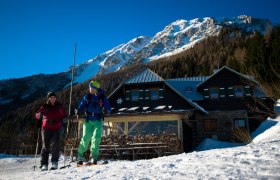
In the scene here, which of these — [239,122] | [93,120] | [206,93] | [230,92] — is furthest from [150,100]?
[93,120]

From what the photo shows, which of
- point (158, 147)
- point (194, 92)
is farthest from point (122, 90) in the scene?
point (158, 147)

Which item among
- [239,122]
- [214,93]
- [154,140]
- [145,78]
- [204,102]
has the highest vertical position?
[145,78]

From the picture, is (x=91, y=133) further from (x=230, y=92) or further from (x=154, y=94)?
(x=230, y=92)

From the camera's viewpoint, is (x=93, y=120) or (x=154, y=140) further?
(x=154, y=140)

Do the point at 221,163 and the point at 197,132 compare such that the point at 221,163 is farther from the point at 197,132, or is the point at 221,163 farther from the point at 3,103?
the point at 3,103

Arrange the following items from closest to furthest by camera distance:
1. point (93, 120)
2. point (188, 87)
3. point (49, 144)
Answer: point (93, 120), point (49, 144), point (188, 87)

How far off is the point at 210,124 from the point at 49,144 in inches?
678

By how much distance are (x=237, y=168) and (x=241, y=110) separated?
1933 centimetres

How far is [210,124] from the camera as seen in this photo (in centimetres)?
2128

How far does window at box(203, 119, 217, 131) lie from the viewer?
21094 millimetres

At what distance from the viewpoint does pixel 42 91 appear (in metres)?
157

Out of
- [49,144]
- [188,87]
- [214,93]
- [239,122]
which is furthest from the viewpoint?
[188,87]

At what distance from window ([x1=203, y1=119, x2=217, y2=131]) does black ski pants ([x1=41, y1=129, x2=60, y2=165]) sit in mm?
16908

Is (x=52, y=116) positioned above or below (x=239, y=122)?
above
